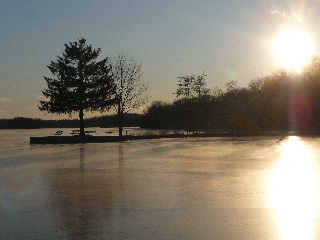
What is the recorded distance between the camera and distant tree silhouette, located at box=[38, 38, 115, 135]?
4525cm

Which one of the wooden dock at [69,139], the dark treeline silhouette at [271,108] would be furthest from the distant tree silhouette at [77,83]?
the dark treeline silhouette at [271,108]

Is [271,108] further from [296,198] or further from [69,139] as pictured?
[296,198]

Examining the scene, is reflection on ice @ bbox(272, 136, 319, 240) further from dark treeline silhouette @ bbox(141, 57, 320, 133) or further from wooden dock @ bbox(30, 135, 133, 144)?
dark treeline silhouette @ bbox(141, 57, 320, 133)

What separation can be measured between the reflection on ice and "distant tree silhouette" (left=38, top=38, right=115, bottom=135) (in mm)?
31059

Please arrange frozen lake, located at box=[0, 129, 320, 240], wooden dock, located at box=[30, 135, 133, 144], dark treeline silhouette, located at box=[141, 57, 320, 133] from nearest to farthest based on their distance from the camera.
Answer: frozen lake, located at box=[0, 129, 320, 240] < wooden dock, located at box=[30, 135, 133, 144] < dark treeline silhouette, located at box=[141, 57, 320, 133]

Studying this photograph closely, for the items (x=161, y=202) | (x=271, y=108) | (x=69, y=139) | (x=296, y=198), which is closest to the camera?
(x=161, y=202)

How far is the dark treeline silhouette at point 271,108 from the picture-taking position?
6184 centimetres

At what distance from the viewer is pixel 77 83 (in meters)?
45.3

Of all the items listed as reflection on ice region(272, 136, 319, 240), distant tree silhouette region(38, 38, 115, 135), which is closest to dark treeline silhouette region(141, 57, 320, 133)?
distant tree silhouette region(38, 38, 115, 135)

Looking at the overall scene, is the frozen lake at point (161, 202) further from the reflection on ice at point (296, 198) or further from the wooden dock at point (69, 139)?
the wooden dock at point (69, 139)

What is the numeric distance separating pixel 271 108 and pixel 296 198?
5929cm

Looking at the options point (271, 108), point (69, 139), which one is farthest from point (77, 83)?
point (271, 108)

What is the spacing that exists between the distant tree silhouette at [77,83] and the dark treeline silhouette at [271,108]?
18.5 meters

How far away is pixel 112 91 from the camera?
155 ft
